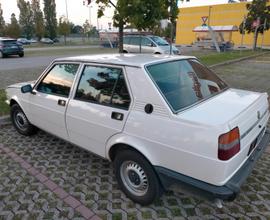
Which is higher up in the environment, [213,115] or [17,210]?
[213,115]

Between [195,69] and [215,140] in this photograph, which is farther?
[195,69]

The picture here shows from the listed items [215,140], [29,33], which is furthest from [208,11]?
[215,140]

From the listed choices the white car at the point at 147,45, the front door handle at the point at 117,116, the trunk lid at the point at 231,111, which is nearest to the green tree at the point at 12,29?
the white car at the point at 147,45

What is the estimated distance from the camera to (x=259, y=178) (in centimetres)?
334

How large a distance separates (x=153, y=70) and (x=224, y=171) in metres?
1.26

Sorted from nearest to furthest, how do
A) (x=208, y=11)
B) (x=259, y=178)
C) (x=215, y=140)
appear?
1. (x=215, y=140)
2. (x=259, y=178)
3. (x=208, y=11)

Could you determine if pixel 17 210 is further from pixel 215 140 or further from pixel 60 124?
pixel 215 140

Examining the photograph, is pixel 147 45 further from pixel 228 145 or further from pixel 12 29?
pixel 12 29

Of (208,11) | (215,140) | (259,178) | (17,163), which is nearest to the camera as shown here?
(215,140)

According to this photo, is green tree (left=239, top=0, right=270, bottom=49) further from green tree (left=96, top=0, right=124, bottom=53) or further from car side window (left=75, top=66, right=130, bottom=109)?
car side window (left=75, top=66, right=130, bottom=109)

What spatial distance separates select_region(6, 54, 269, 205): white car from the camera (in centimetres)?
220

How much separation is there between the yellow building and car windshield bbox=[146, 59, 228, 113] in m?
35.2

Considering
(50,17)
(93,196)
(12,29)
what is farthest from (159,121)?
(50,17)

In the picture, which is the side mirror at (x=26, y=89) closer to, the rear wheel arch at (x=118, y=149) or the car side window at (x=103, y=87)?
the car side window at (x=103, y=87)
